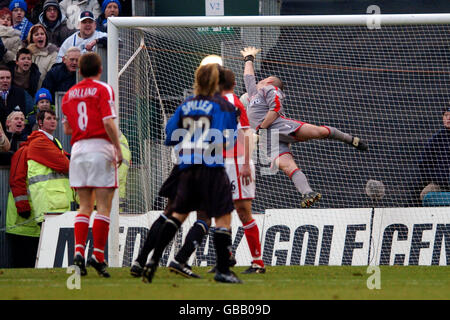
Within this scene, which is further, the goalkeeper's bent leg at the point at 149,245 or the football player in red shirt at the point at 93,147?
the football player in red shirt at the point at 93,147

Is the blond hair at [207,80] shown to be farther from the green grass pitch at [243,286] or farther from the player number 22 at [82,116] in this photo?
the green grass pitch at [243,286]

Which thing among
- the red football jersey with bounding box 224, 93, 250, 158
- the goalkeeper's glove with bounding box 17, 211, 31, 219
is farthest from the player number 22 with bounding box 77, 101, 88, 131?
the goalkeeper's glove with bounding box 17, 211, 31, 219

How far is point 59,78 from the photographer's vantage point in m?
13.8

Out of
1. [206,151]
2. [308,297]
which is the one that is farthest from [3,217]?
[308,297]

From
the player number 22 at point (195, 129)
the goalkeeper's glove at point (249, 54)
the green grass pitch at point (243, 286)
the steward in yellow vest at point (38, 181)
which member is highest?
the goalkeeper's glove at point (249, 54)

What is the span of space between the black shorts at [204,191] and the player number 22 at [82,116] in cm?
150

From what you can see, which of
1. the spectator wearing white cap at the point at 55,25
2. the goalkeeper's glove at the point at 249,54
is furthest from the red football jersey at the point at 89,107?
the spectator wearing white cap at the point at 55,25

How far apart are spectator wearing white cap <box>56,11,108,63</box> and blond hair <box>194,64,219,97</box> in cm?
641

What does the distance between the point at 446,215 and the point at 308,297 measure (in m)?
6.29

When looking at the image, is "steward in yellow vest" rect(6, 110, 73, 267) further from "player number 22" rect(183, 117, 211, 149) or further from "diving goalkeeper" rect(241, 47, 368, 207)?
"player number 22" rect(183, 117, 211, 149)

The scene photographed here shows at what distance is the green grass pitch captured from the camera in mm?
6531

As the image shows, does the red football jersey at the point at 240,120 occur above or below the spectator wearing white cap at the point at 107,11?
below

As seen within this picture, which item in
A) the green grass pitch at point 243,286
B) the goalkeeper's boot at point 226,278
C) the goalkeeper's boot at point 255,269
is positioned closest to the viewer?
the green grass pitch at point 243,286

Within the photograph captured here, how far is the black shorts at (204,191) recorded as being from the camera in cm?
736
